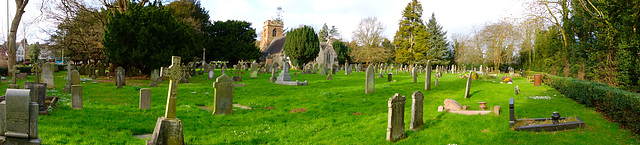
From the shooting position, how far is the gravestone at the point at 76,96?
8437 millimetres

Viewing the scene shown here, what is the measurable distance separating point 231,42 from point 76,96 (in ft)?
128

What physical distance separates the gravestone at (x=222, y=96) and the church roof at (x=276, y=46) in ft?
177

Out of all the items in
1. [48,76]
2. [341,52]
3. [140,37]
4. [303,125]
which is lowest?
[303,125]

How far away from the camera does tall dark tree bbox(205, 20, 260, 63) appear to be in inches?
1801

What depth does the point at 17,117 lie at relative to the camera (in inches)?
169

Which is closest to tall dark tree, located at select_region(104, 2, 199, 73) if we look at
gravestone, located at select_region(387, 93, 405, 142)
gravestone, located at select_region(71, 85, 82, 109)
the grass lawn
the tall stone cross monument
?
the grass lawn

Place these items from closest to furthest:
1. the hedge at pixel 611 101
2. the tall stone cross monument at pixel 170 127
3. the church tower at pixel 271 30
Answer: the tall stone cross monument at pixel 170 127 → the hedge at pixel 611 101 → the church tower at pixel 271 30

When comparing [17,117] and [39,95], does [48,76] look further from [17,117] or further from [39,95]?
[17,117]

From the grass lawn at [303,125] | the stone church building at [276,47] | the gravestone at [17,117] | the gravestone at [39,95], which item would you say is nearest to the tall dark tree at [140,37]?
the grass lawn at [303,125]

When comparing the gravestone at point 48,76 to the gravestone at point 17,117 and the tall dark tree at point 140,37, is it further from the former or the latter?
the gravestone at point 17,117

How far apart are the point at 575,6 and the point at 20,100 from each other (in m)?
18.4

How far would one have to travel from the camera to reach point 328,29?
88.4 meters

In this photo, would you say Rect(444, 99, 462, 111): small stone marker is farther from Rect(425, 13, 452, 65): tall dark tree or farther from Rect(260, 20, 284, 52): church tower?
Rect(260, 20, 284, 52): church tower

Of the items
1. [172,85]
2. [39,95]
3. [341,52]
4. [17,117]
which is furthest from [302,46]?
[17,117]
